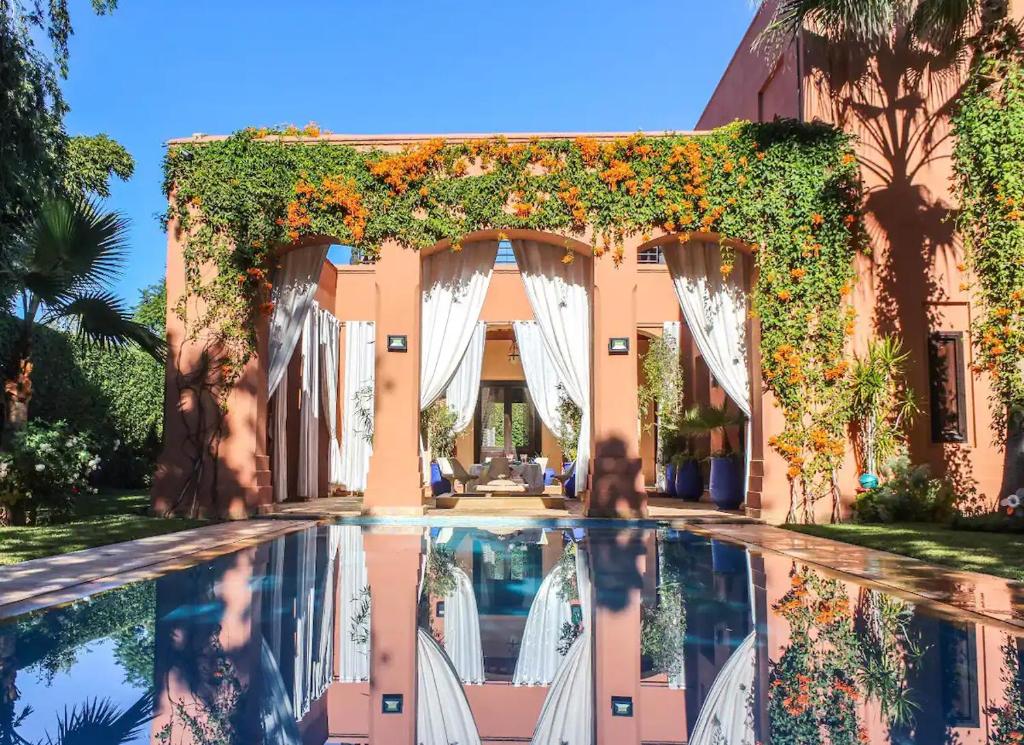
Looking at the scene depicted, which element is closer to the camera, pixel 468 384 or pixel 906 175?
pixel 906 175

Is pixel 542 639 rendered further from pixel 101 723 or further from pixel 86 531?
pixel 86 531

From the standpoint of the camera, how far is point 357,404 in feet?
48.0

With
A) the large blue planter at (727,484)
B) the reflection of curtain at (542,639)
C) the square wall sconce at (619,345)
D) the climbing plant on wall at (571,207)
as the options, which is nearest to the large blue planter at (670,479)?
the large blue planter at (727,484)

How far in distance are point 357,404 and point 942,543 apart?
32.7 ft

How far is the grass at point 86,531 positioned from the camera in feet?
20.9

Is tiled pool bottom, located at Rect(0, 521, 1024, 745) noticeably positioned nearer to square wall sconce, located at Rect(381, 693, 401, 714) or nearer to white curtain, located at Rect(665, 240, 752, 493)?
square wall sconce, located at Rect(381, 693, 401, 714)

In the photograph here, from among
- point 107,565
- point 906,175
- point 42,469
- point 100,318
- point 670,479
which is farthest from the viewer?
point 670,479

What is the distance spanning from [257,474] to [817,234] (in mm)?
7429

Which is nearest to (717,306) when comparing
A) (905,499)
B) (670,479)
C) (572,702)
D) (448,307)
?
(905,499)

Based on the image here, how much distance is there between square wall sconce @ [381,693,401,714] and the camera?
2660 millimetres

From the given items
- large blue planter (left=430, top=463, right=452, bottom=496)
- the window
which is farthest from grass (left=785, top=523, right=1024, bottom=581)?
large blue planter (left=430, top=463, right=452, bottom=496)

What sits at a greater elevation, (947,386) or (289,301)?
(289,301)

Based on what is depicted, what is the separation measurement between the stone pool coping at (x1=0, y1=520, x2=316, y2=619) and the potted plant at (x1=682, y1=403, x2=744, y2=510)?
6318 millimetres

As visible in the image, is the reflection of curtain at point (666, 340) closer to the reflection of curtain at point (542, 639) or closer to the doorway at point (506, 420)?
the doorway at point (506, 420)
